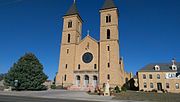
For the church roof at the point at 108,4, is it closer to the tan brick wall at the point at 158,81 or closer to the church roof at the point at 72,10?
the church roof at the point at 72,10

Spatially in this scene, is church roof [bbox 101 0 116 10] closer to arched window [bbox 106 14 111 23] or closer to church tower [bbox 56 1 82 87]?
arched window [bbox 106 14 111 23]

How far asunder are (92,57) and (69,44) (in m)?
7.49

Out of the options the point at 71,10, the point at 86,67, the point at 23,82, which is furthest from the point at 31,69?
the point at 71,10

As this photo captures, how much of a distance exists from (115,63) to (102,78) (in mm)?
4893

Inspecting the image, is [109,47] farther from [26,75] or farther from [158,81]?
[26,75]

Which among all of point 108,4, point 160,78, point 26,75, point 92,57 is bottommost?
point 160,78

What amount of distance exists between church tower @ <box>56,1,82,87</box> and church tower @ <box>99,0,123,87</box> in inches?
297

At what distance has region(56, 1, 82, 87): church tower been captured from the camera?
159ft

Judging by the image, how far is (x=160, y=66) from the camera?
51.6 metres

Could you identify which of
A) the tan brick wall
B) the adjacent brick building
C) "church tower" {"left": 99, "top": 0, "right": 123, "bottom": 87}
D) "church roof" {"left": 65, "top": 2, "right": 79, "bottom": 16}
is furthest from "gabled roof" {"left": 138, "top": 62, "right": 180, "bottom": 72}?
"church roof" {"left": 65, "top": 2, "right": 79, "bottom": 16}

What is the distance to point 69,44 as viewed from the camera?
51.4 metres

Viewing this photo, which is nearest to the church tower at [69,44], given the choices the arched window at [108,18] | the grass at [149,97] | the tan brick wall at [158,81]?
the arched window at [108,18]

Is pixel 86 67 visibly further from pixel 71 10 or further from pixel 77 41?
pixel 71 10

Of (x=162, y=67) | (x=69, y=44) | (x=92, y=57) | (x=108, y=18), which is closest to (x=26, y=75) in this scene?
(x=69, y=44)
